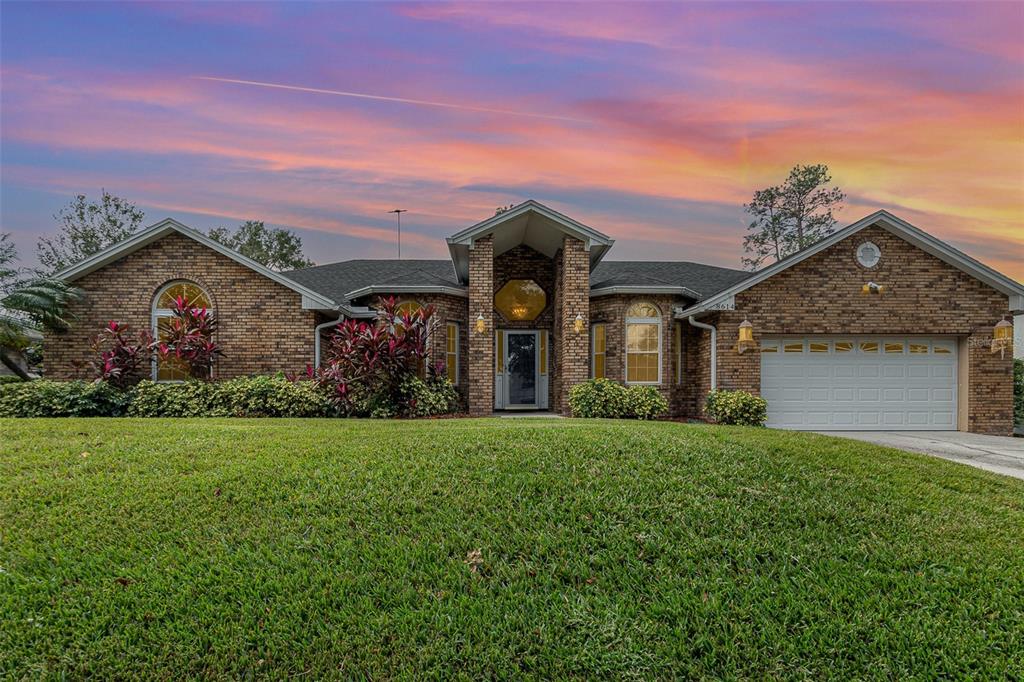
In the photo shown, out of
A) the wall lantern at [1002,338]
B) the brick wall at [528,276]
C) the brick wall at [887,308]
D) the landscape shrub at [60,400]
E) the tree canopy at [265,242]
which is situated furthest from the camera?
the tree canopy at [265,242]

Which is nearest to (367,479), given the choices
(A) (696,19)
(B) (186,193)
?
(A) (696,19)

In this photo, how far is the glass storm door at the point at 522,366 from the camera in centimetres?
1409

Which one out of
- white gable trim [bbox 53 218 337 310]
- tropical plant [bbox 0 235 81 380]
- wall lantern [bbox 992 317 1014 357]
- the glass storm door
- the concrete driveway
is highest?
white gable trim [bbox 53 218 337 310]

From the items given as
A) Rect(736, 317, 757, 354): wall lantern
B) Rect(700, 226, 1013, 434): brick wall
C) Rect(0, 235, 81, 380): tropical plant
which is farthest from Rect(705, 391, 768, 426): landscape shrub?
Rect(0, 235, 81, 380): tropical plant

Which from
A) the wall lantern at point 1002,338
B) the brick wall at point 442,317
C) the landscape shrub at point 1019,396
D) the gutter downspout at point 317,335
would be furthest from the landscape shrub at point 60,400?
the landscape shrub at point 1019,396

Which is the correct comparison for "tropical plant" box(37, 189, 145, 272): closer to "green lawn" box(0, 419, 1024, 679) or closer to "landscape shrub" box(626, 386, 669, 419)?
"green lawn" box(0, 419, 1024, 679)

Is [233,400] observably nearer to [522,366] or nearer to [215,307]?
[215,307]

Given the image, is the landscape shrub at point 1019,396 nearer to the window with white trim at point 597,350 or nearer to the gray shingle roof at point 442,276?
the gray shingle roof at point 442,276

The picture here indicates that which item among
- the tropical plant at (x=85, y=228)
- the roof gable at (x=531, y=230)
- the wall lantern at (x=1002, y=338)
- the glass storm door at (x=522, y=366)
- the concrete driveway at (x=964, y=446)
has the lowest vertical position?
the concrete driveway at (x=964, y=446)

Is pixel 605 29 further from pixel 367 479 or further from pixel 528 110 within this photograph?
pixel 367 479

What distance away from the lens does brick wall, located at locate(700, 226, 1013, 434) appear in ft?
35.6

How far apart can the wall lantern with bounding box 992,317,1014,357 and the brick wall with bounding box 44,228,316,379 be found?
15552 millimetres

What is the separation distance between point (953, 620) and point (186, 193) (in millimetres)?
17414

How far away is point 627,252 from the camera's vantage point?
20.1 m
